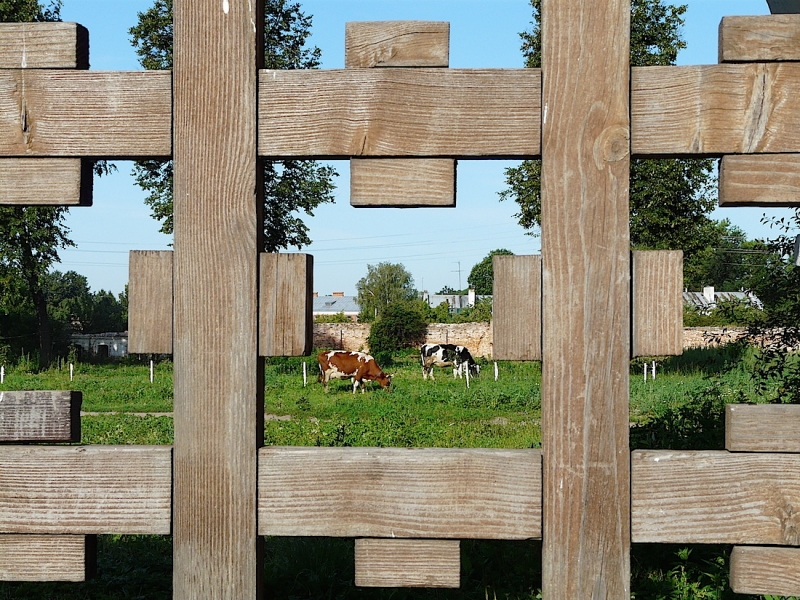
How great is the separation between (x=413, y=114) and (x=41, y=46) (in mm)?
819

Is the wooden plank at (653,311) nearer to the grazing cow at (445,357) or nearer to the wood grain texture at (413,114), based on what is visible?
the wood grain texture at (413,114)

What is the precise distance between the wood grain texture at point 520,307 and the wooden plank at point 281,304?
1.32 ft

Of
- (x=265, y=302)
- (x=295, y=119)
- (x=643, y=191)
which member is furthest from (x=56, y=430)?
(x=643, y=191)

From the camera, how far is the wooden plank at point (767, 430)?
170cm

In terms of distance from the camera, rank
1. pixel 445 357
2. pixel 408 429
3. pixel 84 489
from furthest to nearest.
A: pixel 445 357, pixel 408 429, pixel 84 489

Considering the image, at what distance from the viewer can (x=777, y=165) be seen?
1675 mm

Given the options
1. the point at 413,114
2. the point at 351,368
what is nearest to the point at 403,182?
the point at 413,114

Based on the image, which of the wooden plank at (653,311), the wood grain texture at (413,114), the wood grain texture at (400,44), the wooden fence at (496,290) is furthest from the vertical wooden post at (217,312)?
the wooden plank at (653,311)

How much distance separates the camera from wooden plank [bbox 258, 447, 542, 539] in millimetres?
1707

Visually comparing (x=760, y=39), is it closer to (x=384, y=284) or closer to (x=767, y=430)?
(x=767, y=430)

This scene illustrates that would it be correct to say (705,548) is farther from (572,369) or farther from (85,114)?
(85,114)

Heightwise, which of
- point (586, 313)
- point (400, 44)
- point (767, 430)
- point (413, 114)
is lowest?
point (767, 430)

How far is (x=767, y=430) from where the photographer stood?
1708mm

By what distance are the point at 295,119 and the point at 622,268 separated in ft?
2.41
